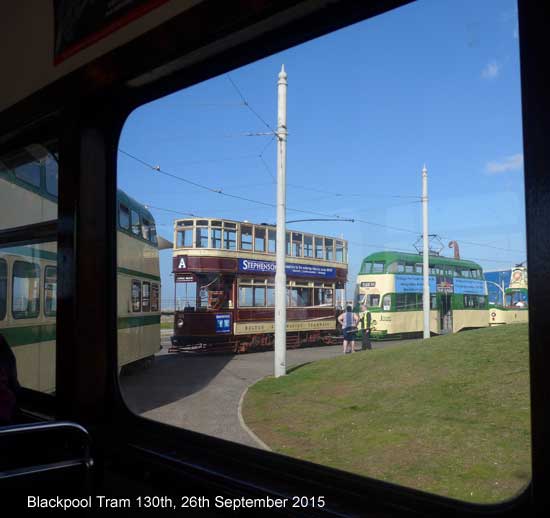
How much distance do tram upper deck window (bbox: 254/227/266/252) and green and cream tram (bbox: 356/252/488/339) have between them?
70 cm

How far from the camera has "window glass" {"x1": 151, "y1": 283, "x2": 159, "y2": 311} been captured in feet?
10.4

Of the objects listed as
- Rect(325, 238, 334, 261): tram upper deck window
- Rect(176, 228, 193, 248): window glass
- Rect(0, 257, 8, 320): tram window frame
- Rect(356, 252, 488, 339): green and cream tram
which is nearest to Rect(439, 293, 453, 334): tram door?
Rect(356, 252, 488, 339): green and cream tram

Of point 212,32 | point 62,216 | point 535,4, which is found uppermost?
point 212,32

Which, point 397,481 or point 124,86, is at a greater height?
point 124,86

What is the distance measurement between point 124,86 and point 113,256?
0.74 metres

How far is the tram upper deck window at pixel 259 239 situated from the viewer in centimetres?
256

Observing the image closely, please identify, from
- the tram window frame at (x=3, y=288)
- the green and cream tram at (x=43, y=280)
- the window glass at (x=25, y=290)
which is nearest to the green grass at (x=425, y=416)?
the green and cream tram at (x=43, y=280)

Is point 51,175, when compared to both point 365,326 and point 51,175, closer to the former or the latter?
point 51,175

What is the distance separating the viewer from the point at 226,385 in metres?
2.88

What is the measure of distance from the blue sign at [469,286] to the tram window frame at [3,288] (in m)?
2.46

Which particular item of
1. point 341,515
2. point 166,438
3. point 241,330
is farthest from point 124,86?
point 241,330

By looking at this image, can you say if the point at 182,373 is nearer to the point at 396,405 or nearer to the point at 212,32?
the point at 396,405

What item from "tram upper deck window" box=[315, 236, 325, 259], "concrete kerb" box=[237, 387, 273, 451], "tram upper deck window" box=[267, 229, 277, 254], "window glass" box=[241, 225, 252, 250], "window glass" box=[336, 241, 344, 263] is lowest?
"concrete kerb" box=[237, 387, 273, 451]

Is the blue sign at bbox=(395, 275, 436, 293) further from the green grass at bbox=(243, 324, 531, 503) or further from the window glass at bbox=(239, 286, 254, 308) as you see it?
the window glass at bbox=(239, 286, 254, 308)
